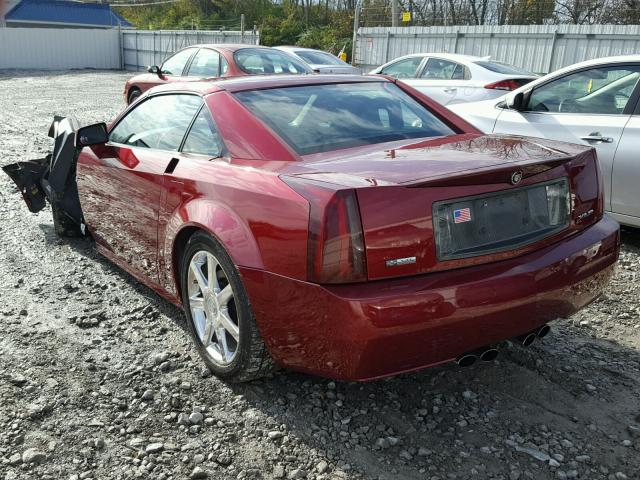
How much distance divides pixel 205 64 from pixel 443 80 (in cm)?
403

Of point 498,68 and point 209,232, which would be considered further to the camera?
point 498,68

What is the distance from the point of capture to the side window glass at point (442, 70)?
34.9 ft

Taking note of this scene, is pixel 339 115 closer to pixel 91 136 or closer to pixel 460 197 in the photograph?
pixel 460 197

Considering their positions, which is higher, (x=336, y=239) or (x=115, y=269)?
(x=336, y=239)

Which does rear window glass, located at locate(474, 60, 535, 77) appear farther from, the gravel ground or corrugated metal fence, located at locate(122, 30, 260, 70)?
corrugated metal fence, located at locate(122, 30, 260, 70)

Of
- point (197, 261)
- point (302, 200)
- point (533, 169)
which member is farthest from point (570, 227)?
point (197, 261)

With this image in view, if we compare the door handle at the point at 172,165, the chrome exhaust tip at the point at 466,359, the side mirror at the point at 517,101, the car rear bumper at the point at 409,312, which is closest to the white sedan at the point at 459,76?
the side mirror at the point at 517,101

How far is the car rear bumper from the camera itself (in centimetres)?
238

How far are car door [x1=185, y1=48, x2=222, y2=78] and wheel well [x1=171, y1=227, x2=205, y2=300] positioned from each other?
24.4 feet

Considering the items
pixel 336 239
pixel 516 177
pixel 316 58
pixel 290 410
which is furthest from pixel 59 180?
pixel 316 58

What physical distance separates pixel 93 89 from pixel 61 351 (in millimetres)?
19704

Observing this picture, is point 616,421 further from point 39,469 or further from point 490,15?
point 490,15

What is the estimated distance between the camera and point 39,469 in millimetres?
2527

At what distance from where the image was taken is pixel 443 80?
10.8m
